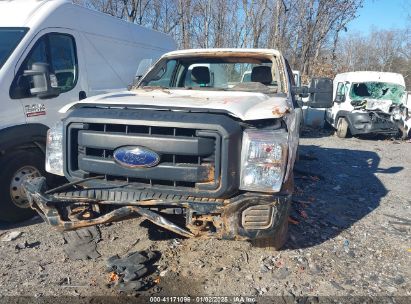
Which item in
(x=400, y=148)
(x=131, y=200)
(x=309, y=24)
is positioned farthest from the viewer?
(x=309, y=24)

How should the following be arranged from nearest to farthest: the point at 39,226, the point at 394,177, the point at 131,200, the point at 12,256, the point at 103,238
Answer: the point at 131,200 < the point at 12,256 < the point at 103,238 < the point at 39,226 < the point at 394,177

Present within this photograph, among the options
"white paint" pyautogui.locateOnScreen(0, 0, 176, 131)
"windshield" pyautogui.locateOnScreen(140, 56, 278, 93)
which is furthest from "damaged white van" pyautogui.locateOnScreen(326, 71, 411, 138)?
"windshield" pyautogui.locateOnScreen(140, 56, 278, 93)

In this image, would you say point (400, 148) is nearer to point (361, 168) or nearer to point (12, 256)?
point (361, 168)

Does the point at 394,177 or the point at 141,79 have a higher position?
the point at 141,79

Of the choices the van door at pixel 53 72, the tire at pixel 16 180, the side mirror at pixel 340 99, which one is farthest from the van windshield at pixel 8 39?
the side mirror at pixel 340 99

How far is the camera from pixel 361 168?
727cm

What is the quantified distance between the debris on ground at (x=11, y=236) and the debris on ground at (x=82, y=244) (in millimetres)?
536

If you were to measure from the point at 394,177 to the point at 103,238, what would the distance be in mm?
5407

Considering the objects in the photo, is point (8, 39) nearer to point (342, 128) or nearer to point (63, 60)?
point (63, 60)

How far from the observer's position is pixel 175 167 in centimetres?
277

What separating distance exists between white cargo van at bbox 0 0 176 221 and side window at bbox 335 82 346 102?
8350mm

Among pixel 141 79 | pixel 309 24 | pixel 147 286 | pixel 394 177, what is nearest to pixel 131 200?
pixel 147 286

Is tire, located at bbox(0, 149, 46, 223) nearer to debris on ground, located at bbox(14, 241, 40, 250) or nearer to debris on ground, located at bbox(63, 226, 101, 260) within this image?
debris on ground, located at bbox(14, 241, 40, 250)

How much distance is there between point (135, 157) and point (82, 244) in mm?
1461
